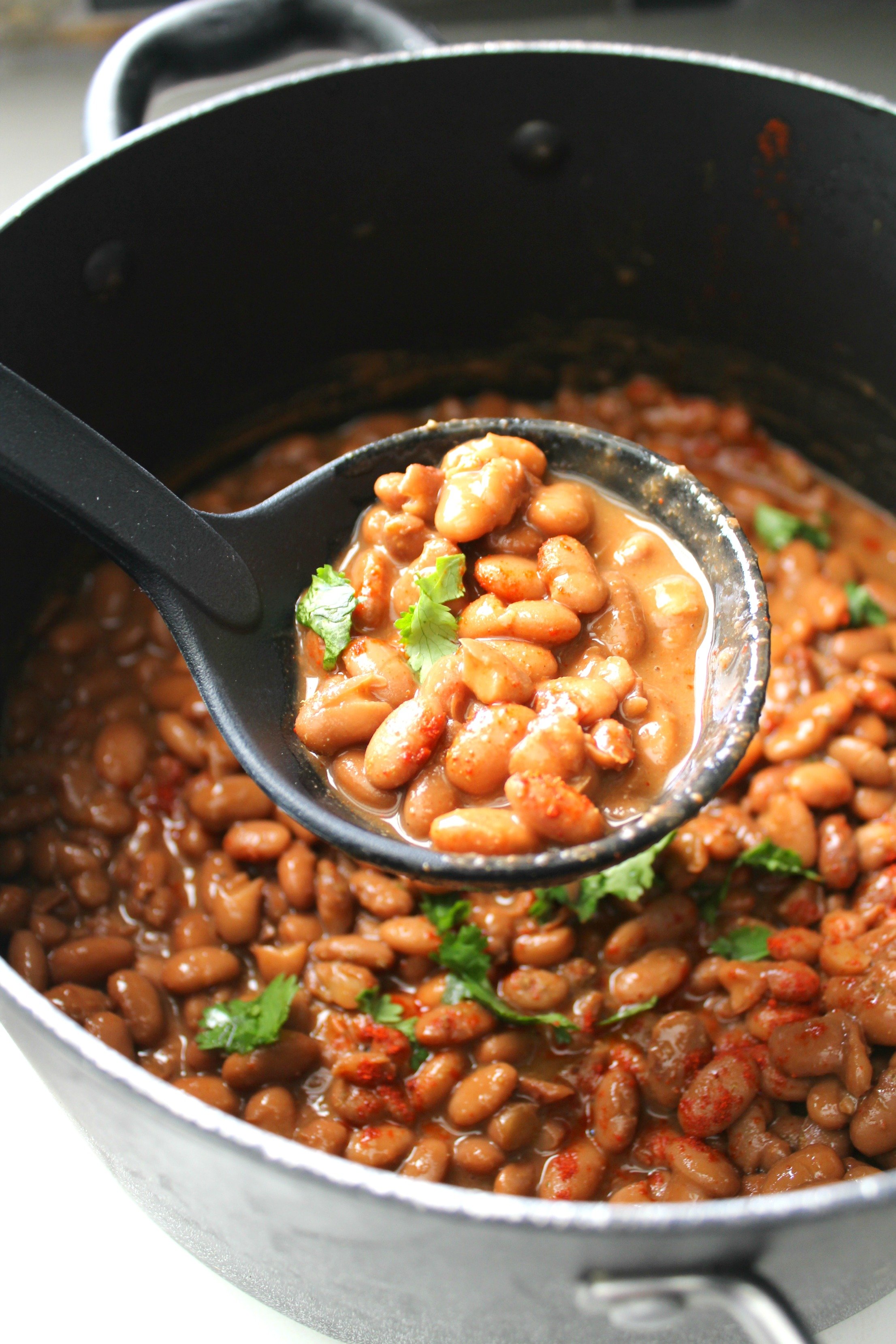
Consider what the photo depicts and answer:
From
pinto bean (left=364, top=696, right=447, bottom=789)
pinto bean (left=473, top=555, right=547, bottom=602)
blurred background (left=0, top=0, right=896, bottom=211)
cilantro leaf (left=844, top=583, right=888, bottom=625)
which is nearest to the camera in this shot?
pinto bean (left=364, top=696, right=447, bottom=789)

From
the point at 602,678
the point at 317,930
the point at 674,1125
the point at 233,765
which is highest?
the point at 602,678

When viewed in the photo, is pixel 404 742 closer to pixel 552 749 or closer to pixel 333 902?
pixel 552 749

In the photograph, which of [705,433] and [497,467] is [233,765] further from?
[705,433]

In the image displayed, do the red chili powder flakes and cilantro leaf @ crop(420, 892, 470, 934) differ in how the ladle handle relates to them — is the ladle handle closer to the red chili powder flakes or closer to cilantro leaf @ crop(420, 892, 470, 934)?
cilantro leaf @ crop(420, 892, 470, 934)

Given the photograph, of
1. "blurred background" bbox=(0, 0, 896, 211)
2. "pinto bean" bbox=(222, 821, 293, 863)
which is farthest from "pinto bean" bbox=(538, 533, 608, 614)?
"blurred background" bbox=(0, 0, 896, 211)

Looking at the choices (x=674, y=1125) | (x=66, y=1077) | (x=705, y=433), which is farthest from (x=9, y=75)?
(x=674, y=1125)

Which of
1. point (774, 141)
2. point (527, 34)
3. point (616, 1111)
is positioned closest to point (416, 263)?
point (774, 141)
